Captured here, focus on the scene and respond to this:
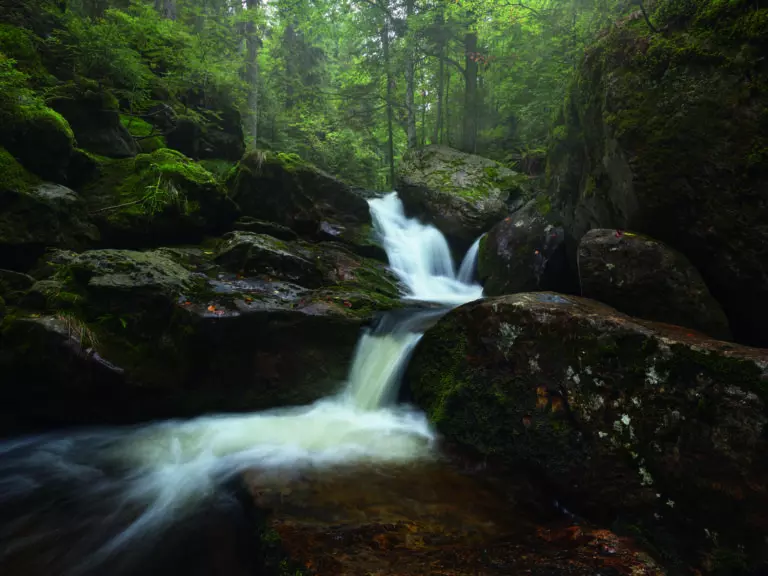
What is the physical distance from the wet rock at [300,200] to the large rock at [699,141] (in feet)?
20.1

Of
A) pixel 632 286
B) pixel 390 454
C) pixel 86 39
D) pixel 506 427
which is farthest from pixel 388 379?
pixel 86 39

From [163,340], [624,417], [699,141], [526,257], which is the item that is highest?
[699,141]

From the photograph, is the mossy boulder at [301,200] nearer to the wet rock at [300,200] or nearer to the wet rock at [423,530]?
the wet rock at [300,200]

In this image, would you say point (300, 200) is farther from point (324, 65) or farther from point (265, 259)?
point (324, 65)

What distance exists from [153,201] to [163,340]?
3.02 m

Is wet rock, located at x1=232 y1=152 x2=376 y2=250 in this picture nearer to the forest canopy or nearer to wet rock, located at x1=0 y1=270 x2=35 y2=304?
the forest canopy

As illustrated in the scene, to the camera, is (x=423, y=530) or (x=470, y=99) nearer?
(x=423, y=530)

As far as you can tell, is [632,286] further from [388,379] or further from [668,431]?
[388,379]

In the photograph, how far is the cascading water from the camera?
3.38 m

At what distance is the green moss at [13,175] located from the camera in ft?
18.6

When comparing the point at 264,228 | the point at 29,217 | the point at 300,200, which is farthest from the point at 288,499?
the point at 300,200

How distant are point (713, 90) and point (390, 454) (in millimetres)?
5036

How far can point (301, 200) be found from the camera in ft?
32.1

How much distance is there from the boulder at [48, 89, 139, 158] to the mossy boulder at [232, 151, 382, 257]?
7.93 feet
